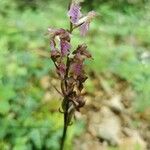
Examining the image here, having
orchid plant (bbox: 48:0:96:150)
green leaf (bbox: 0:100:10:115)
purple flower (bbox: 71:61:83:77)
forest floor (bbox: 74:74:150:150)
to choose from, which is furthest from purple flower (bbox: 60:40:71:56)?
forest floor (bbox: 74:74:150:150)

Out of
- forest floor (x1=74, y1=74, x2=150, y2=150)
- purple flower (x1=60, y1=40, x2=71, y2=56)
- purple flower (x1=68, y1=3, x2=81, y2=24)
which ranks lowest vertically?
forest floor (x1=74, y1=74, x2=150, y2=150)

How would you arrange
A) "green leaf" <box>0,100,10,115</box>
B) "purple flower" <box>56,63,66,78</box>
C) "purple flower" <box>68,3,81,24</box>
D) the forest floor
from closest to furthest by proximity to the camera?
1. "purple flower" <box>68,3,81,24</box>
2. "purple flower" <box>56,63,66,78</box>
3. "green leaf" <box>0,100,10,115</box>
4. the forest floor

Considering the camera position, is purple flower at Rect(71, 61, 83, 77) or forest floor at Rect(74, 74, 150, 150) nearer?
purple flower at Rect(71, 61, 83, 77)

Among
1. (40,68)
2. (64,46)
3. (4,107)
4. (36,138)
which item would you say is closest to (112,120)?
(40,68)

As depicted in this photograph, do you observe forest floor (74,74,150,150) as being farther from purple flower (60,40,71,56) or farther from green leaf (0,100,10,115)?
purple flower (60,40,71,56)

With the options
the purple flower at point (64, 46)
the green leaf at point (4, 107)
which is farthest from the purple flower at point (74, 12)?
the green leaf at point (4, 107)

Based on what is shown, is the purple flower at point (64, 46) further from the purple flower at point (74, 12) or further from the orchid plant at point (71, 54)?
the purple flower at point (74, 12)

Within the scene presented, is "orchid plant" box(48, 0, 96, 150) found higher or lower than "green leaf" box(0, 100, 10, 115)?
higher

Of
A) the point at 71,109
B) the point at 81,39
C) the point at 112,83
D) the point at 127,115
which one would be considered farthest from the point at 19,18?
the point at 71,109
